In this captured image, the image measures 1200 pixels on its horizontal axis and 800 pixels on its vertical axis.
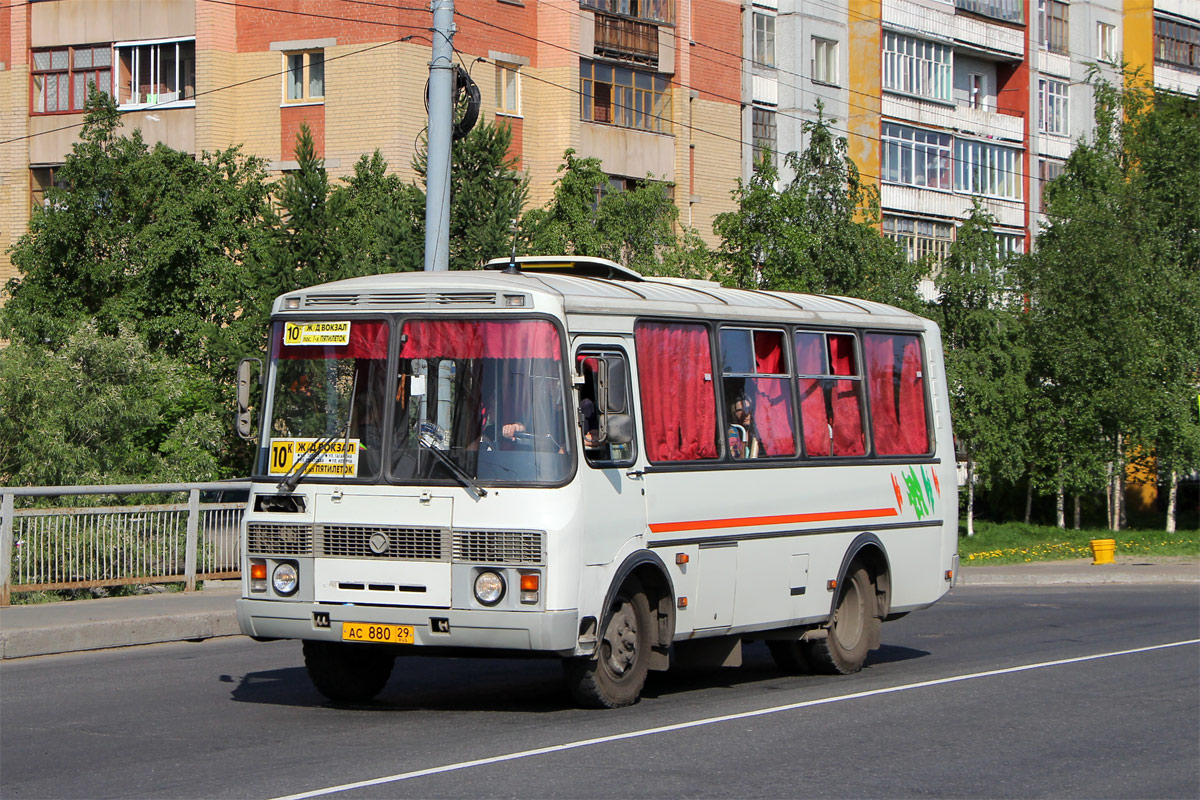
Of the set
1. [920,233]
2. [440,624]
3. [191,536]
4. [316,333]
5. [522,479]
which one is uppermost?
[920,233]

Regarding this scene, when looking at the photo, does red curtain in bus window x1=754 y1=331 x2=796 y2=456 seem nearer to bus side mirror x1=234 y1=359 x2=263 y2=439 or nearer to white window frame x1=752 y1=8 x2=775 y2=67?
bus side mirror x1=234 y1=359 x2=263 y2=439

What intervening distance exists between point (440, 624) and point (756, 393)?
11.5 ft

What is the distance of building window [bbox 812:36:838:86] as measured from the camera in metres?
55.7

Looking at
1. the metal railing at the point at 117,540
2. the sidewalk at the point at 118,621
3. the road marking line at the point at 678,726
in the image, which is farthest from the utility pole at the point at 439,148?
the road marking line at the point at 678,726

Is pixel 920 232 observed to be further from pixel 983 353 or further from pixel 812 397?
pixel 812 397

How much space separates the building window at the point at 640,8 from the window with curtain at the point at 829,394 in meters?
34.7

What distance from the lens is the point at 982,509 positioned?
195 feet

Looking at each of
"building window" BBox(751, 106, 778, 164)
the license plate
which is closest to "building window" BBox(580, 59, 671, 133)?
"building window" BBox(751, 106, 778, 164)

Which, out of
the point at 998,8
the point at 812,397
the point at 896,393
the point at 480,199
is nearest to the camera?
the point at 812,397

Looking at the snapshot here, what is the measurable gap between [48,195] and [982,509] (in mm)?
34216

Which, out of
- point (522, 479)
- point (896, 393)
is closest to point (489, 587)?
point (522, 479)

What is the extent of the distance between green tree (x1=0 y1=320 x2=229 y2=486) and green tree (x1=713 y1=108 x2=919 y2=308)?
1537 centimetres

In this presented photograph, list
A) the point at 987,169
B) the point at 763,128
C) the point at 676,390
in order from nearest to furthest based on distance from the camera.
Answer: the point at 676,390, the point at 763,128, the point at 987,169

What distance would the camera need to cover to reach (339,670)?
36.8 feet
